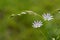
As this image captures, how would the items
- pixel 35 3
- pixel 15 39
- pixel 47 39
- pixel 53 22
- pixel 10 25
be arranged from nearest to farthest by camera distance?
1. pixel 47 39
2. pixel 53 22
3. pixel 15 39
4. pixel 10 25
5. pixel 35 3

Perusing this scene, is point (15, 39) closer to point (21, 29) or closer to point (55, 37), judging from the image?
point (21, 29)

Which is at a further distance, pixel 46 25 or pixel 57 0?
pixel 57 0

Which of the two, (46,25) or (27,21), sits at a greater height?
(27,21)

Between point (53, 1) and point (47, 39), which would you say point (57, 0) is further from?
point (47, 39)

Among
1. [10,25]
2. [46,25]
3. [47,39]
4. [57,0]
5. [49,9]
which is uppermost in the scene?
[57,0]

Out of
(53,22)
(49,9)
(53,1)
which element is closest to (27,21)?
(49,9)

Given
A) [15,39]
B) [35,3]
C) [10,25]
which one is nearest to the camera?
[15,39]
